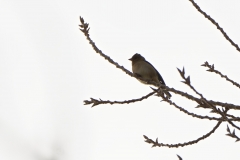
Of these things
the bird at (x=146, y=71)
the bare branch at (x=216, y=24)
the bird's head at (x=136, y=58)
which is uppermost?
the bird's head at (x=136, y=58)

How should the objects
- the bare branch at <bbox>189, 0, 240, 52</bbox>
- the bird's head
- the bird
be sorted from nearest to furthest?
1. the bare branch at <bbox>189, 0, 240, 52</bbox>
2. the bird
3. the bird's head

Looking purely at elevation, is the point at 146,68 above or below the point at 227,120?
above

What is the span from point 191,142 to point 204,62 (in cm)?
71

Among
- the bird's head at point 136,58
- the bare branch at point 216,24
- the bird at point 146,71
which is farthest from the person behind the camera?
the bird's head at point 136,58

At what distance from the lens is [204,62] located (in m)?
3.88

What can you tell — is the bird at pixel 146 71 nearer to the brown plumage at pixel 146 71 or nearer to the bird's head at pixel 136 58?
the brown plumage at pixel 146 71

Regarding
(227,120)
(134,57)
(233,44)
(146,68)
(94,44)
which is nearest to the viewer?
(227,120)

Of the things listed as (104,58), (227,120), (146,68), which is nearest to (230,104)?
(227,120)

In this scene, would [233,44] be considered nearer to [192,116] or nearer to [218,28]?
[218,28]

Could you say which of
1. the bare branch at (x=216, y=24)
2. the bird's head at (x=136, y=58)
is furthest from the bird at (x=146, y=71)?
the bare branch at (x=216, y=24)

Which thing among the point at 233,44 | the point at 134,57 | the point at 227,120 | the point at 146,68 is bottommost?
the point at 227,120

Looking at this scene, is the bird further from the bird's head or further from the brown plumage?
the bird's head

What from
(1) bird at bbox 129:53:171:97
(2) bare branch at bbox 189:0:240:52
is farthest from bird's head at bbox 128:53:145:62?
(2) bare branch at bbox 189:0:240:52

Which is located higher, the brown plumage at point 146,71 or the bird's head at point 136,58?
the bird's head at point 136,58
